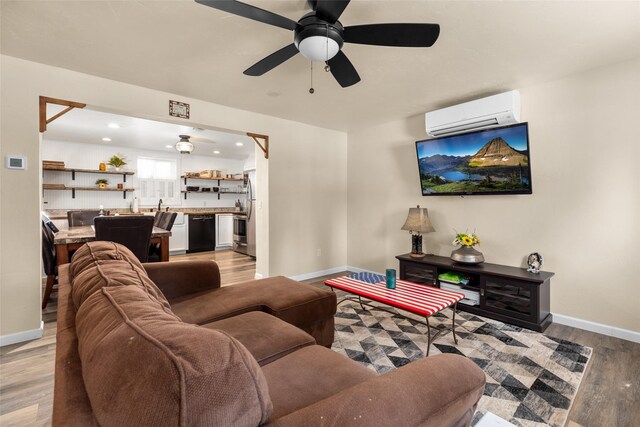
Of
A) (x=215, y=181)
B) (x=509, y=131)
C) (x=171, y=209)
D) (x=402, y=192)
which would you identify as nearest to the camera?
(x=509, y=131)

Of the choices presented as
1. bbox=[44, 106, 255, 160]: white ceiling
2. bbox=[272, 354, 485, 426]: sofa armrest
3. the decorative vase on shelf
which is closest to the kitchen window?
bbox=[44, 106, 255, 160]: white ceiling

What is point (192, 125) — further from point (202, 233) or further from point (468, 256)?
point (202, 233)

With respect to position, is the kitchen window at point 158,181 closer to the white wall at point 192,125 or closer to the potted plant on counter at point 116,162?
the potted plant on counter at point 116,162

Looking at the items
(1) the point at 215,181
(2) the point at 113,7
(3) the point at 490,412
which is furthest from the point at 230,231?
(3) the point at 490,412

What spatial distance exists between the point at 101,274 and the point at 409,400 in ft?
3.60

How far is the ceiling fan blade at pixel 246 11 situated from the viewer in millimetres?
1483

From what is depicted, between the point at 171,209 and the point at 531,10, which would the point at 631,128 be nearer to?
the point at 531,10

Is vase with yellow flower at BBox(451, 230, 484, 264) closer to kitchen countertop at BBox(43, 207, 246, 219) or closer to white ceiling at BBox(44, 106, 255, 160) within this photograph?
white ceiling at BBox(44, 106, 255, 160)

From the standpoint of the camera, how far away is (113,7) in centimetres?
191

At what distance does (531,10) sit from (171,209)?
281 inches

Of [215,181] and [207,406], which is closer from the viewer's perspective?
[207,406]

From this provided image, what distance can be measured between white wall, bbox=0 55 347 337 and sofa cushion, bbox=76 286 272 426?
2785mm

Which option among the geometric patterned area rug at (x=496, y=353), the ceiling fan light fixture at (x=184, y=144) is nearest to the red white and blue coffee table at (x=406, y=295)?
the geometric patterned area rug at (x=496, y=353)

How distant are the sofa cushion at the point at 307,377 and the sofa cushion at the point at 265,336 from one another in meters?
0.08
